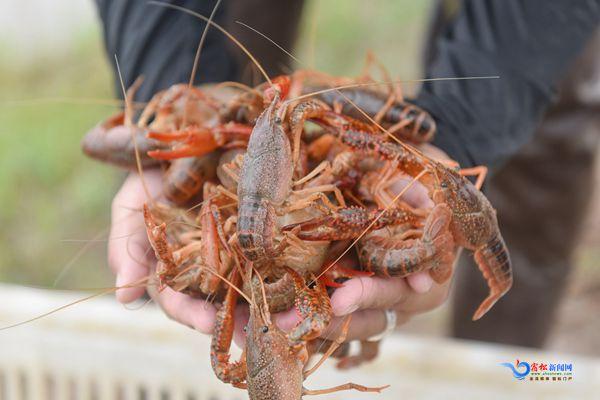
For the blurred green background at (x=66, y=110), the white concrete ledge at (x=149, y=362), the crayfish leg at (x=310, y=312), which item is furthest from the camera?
the blurred green background at (x=66, y=110)

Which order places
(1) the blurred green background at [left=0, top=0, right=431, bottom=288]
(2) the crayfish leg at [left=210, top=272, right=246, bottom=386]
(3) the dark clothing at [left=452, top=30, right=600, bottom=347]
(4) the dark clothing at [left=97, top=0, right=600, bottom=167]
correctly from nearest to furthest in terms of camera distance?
(2) the crayfish leg at [left=210, top=272, right=246, bottom=386]
(4) the dark clothing at [left=97, top=0, right=600, bottom=167]
(3) the dark clothing at [left=452, top=30, right=600, bottom=347]
(1) the blurred green background at [left=0, top=0, right=431, bottom=288]

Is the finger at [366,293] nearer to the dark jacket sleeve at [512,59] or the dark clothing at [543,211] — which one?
the dark jacket sleeve at [512,59]

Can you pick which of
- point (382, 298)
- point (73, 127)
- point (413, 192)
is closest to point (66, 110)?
point (73, 127)

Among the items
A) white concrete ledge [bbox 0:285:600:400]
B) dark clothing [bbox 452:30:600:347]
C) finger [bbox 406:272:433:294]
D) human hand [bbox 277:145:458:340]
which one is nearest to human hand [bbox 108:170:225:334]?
human hand [bbox 277:145:458:340]

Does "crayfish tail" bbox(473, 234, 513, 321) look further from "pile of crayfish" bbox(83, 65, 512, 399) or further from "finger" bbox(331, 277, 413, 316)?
"finger" bbox(331, 277, 413, 316)

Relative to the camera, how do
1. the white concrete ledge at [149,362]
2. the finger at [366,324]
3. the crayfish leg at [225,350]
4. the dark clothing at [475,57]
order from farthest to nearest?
the white concrete ledge at [149,362] < the dark clothing at [475,57] < the finger at [366,324] < the crayfish leg at [225,350]

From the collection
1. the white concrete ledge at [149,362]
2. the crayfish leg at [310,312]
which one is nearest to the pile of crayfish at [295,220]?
the crayfish leg at [310,312]
